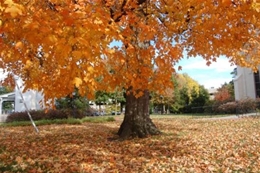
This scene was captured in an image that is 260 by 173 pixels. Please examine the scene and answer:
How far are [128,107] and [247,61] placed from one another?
7913 mm

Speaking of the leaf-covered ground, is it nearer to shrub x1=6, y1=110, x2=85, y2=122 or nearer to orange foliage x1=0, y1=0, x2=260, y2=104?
orange foliage x1=0, y1=0, x2=260, y2=104

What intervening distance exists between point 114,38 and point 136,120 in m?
5.28

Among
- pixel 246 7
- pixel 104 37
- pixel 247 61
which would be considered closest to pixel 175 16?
pixel 246 7

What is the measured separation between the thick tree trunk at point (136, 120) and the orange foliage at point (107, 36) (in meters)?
2.29

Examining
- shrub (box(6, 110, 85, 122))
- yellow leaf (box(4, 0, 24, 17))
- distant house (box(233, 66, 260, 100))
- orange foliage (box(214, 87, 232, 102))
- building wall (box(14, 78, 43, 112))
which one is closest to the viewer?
yellow leaf (box(4, 0, 24, 17))

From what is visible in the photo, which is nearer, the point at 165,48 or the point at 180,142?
the point at 165,48

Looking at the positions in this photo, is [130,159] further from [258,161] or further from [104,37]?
[104,37]

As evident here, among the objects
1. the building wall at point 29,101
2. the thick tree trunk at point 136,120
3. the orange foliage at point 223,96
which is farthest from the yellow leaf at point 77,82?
the orange foliage at point 223,96

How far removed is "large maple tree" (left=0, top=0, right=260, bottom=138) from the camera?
124 inches

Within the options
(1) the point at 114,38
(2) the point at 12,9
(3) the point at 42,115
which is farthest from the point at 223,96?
(2) the point at 12,9

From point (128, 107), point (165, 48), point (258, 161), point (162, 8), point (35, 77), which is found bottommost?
point (258, 161)

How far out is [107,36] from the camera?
13.0 ft

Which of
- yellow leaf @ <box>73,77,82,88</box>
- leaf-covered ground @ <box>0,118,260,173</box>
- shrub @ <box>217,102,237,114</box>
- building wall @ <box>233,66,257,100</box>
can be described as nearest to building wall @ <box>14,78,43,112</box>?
shrub @ <box>217,102,237,114</box>

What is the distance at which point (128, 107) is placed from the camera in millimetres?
9312
